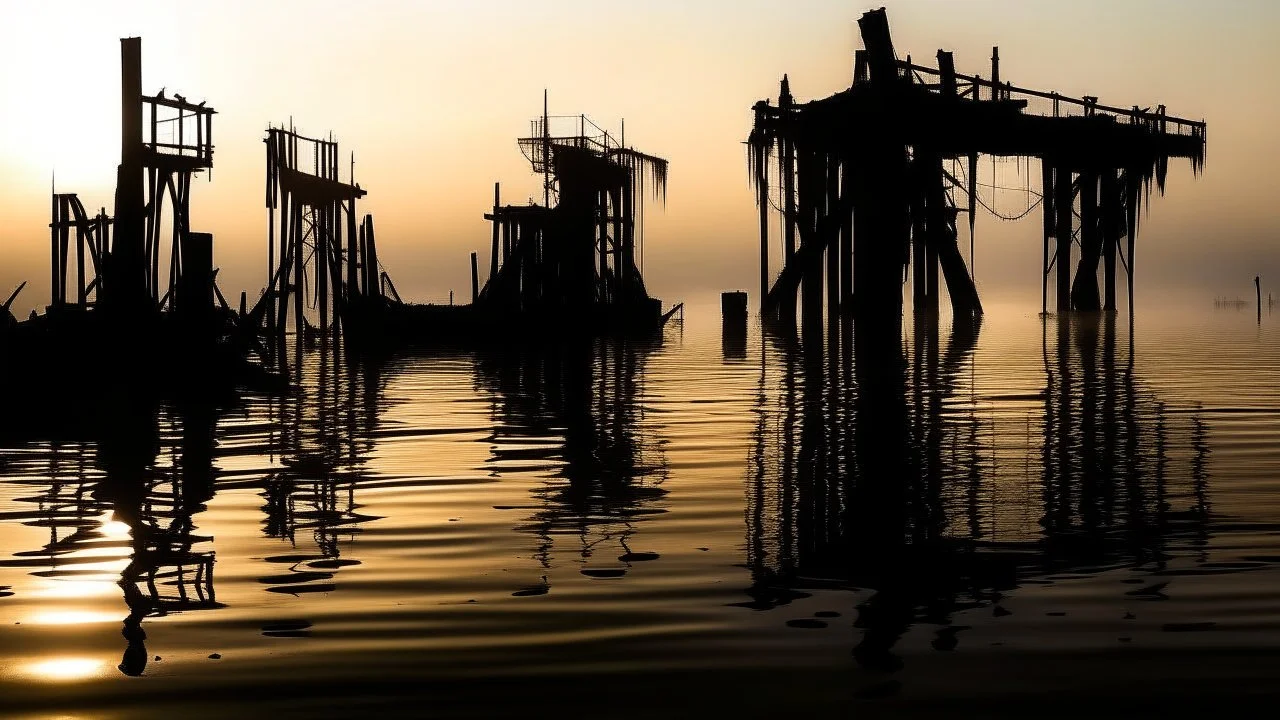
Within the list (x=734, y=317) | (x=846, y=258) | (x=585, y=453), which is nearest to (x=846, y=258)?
(x=846, y=258)

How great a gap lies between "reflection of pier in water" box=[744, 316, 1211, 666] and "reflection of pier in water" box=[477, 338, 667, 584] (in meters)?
0.80

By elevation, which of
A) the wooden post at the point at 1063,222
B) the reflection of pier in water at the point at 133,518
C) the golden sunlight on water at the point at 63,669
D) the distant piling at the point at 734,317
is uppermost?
the wooden post at the point at 1063,222

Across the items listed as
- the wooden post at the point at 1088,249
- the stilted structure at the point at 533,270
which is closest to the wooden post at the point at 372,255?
the stilted structure at the point at 533,270

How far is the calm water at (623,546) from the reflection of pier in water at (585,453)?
0.18 ft

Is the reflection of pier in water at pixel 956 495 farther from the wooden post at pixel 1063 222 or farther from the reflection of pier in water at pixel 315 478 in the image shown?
the wooden post at pixel 1063 222

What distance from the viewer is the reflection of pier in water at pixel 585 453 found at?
869 cm

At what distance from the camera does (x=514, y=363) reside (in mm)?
32906

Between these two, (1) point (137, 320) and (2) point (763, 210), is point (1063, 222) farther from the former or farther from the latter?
(1) point (137, 320)

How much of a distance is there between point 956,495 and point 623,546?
2.98m

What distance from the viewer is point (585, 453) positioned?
13703 millimetres

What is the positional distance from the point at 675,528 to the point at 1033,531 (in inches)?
80.8

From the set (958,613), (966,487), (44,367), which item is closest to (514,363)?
(44,367)

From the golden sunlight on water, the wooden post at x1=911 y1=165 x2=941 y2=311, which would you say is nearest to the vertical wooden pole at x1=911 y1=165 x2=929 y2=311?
the wooden post at x1=911 y1=165 x2=941 y2=311

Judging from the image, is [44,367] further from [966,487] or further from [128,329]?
[966,487]
